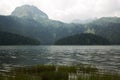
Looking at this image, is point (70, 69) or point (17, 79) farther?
point (70, 69)

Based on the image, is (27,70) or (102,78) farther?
(27,70)

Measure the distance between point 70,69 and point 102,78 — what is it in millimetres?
13410

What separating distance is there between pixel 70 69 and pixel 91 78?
13176 millimetres

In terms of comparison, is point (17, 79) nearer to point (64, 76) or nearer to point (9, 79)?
point (9, 79)

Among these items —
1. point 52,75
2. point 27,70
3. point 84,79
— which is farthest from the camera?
point 27,70

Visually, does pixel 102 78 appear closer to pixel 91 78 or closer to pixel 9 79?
pixel 91 78

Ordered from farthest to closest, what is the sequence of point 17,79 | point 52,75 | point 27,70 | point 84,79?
point 27,70 < point 52,75 < point 84,79 < point 17,79

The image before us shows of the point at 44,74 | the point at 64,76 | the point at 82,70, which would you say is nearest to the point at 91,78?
the point at 64,76

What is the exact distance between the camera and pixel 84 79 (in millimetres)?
29375

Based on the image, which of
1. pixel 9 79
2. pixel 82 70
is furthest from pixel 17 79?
pixel 82 70

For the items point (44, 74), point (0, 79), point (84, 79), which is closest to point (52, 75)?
point (44, 74)

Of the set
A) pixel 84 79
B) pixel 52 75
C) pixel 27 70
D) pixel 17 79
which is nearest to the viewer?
pixel 17 79

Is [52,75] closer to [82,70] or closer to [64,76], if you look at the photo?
[64,76]

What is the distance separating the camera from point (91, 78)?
29812mm
